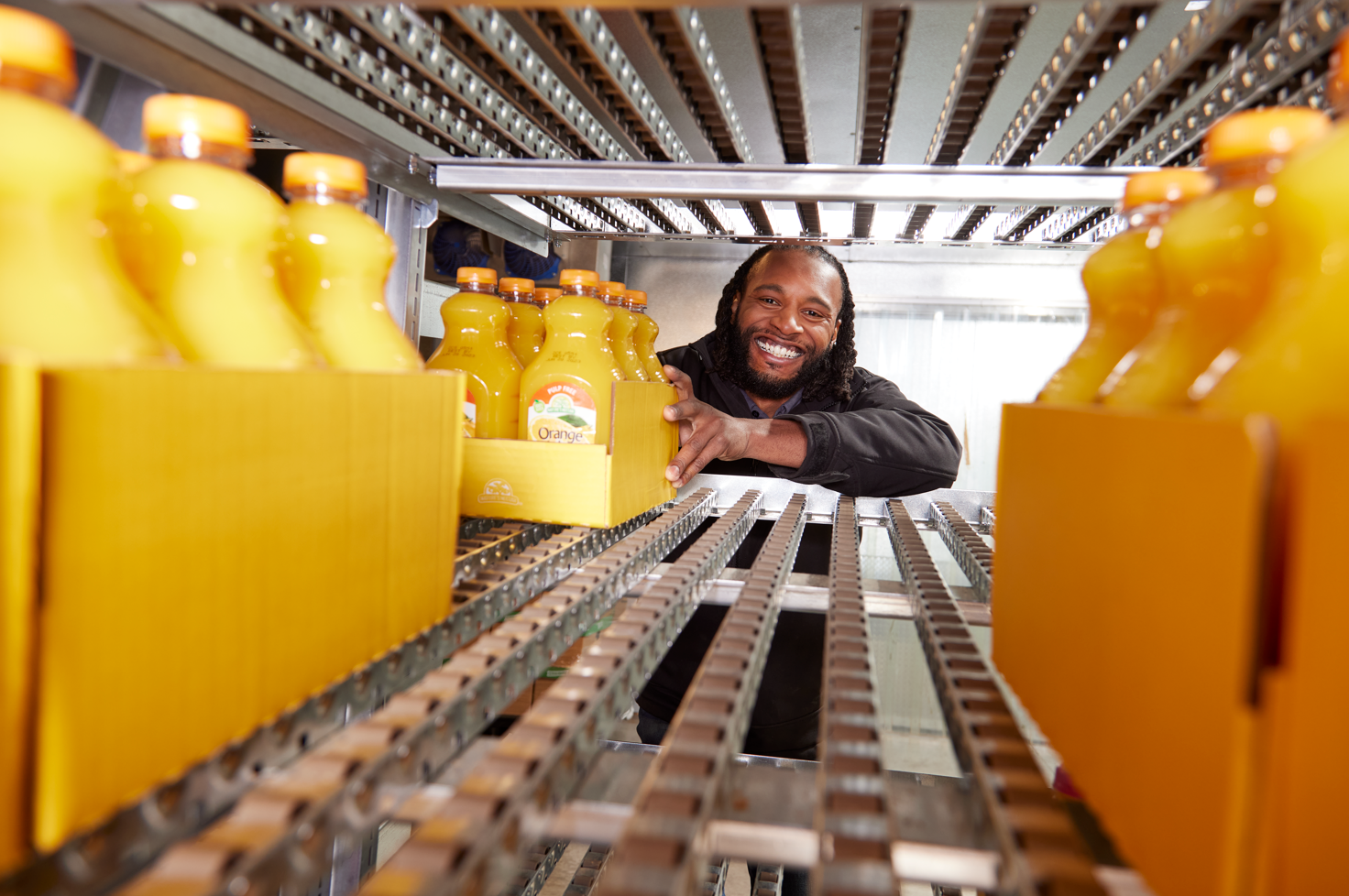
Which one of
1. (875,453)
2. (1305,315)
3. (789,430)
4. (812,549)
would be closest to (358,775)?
(1305,315)

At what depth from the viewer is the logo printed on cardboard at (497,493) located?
1.00 metres

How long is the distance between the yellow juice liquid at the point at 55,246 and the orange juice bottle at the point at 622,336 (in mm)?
825

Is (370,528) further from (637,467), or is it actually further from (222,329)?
(637,467)

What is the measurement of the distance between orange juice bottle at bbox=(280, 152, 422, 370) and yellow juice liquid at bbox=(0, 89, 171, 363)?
26 cm

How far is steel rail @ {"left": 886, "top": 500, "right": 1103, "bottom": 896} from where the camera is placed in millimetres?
361

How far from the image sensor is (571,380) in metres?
1.04

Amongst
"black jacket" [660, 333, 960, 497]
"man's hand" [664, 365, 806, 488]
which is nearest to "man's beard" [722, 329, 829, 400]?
"black jacket" [660, 333, 960, 497]

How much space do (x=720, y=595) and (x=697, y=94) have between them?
1.98 feet

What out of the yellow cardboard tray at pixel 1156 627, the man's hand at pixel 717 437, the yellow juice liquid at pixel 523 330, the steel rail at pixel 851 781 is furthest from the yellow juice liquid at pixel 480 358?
the yellow cardboard tray at pixel 1156 627

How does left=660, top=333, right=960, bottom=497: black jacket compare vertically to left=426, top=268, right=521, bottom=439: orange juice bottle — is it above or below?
below

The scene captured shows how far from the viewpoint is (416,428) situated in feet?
2.09

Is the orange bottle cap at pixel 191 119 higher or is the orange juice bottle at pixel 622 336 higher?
the orange bottle cap at pixel 191 119

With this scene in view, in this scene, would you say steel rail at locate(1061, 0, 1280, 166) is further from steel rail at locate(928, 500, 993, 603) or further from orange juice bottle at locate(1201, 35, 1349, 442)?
steel rail at locate(928, 500, 993, 603)

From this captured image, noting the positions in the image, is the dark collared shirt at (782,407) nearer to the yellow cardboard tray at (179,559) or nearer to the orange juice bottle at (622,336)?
the orange juice bottle at (622,336)
